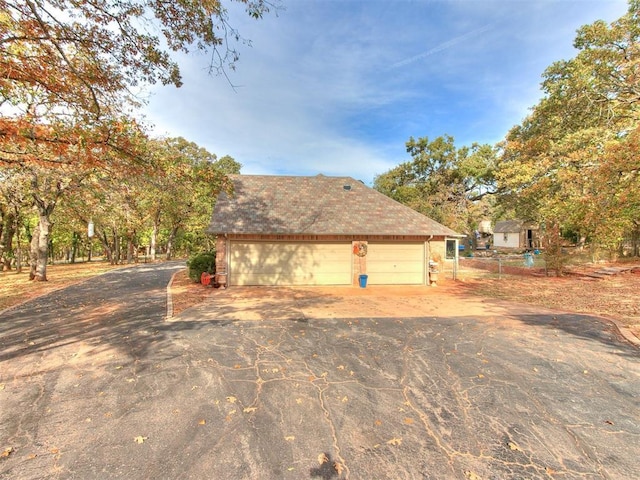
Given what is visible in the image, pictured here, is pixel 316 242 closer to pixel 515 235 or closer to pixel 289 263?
pixel 289 263

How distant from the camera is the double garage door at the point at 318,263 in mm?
13922

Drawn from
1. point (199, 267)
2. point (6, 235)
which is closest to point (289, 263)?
point (199, 267)

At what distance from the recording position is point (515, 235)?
46500 mm

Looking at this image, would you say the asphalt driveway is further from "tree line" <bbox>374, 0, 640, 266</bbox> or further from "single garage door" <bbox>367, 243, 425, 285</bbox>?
"single garage door" <bbox>367, 243, 425, 285</bbox>

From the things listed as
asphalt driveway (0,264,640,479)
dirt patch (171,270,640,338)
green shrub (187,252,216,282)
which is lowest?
asphalt driveway (0,264,640,479)

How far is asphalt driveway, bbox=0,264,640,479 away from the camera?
305cm

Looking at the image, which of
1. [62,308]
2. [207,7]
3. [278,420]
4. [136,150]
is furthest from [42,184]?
[278,420]

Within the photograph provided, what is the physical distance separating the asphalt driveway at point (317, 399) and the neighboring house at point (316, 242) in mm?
6056

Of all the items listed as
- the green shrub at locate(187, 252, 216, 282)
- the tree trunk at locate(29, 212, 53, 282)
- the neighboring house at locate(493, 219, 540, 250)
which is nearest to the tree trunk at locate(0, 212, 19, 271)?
the tree trunk at locate(29, 212, 53, 282)

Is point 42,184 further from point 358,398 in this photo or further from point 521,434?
point 521,434

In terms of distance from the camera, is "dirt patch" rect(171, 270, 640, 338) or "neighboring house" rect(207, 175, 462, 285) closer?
"dirt patch" rect(171, 270, 640, 338)

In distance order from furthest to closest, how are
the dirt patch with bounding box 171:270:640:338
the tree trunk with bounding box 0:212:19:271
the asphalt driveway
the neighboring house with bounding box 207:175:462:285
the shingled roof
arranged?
the tree trunk with bounding box 0:212:19:271, the shingled roof, the neighboring house with bounding box 207:175:462:285, the dirt patch with bounding box 171:270:640:338, the asphalt driveway

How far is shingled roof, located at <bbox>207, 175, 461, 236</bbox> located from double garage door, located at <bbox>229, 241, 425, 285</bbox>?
75 centimetres

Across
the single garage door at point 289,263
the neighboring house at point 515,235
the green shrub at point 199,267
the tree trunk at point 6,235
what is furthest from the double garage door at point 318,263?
the neighboring house at point 515,235
